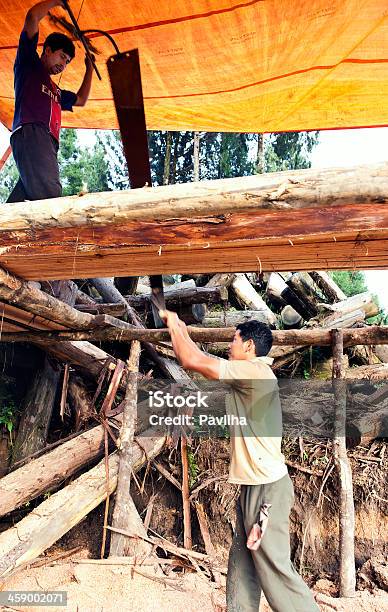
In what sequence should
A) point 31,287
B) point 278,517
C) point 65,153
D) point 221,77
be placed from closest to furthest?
point 278,517 → point 31,287 → point 221,77 → point 65,153

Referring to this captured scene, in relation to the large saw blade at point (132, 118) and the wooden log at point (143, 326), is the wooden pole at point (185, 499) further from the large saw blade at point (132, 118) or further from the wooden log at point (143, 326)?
the large saw blade at point (132, 118)

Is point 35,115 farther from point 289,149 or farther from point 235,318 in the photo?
point 289,149

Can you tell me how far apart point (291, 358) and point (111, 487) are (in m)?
3.28

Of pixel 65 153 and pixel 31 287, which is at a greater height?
pixel 65 153

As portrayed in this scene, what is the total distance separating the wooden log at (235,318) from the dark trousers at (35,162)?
151 inches

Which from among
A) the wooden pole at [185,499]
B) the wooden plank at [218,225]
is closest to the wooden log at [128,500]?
the wooden pole at [185,499]

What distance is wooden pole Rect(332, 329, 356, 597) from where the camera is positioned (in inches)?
143

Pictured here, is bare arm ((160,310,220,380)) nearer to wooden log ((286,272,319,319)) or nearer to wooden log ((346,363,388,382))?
wooden log ((346,363,388,382))

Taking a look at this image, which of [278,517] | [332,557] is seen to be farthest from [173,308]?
[278,517]

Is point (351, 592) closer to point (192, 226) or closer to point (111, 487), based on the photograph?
point (111, 487)

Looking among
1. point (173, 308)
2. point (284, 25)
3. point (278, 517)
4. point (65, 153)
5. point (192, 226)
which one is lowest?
point (278, 517)

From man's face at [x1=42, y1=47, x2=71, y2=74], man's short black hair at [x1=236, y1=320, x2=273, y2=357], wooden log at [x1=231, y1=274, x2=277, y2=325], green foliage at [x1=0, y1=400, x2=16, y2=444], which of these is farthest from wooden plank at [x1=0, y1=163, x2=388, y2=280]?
wooden log at [x1=231, y1=274, x2=277, y2=325]

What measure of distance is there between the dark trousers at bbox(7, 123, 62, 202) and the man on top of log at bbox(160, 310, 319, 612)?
1.25 metres

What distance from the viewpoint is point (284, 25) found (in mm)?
3607
